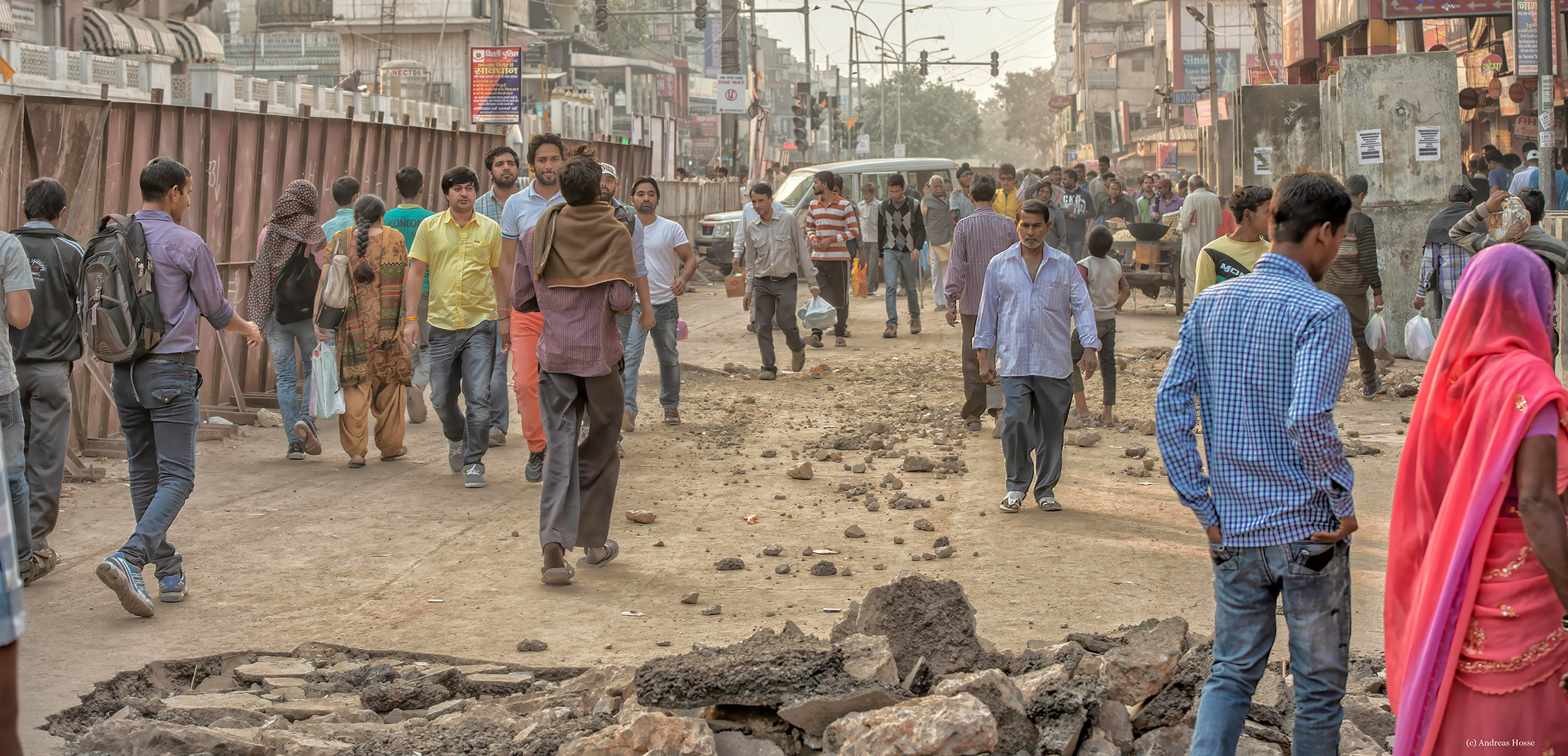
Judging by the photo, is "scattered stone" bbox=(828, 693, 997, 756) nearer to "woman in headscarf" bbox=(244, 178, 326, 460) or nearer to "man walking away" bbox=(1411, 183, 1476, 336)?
"woman in headscarf" bbox=(244, 178, 326, 460)

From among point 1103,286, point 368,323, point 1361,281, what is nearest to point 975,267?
point 1103,286

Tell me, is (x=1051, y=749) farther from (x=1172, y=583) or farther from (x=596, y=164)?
(x=596, y=164)

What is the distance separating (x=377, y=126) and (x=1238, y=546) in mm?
11763

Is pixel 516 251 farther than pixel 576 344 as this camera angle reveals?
Yes

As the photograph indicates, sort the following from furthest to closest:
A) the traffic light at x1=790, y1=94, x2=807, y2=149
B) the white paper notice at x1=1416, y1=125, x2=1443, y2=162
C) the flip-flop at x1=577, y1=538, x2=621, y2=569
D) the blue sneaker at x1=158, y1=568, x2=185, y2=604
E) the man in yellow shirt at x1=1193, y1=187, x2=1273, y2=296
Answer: the traffic light at x1=790, y1=94, x2=807, y2=149, the white paper notice at x1=1416, y1=125, x2=1443, y2=162, the man in yellow shirt at x1=1193, y1=187, x2=1273, y2=296, the flip-flop at x1=577, y1=538, x2=621, y2=569, the blue sneaker at x1=158, y1=568, x2=185, y2=604

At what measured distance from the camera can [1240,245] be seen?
8016 millimetres

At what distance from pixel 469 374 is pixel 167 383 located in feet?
9.05

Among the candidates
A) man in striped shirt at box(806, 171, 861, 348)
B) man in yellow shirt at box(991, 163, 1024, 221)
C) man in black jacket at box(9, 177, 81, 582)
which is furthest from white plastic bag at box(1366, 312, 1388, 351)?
man in black jacket at box(9, 177, 81, 582)

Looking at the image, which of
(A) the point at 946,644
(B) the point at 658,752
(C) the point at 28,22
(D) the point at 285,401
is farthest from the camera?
(C) the point at 28,22

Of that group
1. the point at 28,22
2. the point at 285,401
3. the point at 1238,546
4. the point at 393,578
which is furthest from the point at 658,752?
the point at 28,22

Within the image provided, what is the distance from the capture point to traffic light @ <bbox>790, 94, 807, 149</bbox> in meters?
42.3

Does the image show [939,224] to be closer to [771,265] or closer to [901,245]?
[901,245]

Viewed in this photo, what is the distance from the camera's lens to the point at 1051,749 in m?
3.85

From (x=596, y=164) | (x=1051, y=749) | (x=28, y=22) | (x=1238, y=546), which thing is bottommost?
(x=1051, y=749)
